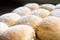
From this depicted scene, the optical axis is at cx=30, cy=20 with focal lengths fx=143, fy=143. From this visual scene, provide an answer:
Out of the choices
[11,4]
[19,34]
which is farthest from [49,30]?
[11,4]

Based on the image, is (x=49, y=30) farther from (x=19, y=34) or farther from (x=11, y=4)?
(x=11, y=4)

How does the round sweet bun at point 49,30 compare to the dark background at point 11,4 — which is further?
the dark background at point 11,4

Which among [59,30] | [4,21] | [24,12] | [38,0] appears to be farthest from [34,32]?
[38,0]

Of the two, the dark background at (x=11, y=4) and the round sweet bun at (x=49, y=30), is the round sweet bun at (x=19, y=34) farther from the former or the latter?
the dark background at (x=11, y=4)

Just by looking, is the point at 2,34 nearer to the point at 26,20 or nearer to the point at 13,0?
the point at 26,20

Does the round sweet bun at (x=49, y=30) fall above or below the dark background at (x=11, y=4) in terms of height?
below

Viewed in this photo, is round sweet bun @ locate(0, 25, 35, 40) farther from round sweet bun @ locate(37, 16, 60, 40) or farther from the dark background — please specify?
the dark background

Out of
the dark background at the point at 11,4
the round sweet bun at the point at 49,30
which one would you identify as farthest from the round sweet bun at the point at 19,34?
the dark background at the point at 11,4

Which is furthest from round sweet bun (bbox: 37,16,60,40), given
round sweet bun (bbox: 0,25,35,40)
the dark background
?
the dark background
